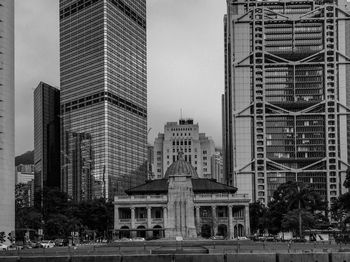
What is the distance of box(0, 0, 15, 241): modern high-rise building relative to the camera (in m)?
150

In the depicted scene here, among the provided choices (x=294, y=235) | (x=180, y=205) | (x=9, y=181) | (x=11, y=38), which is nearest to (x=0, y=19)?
(x=11, y=38)

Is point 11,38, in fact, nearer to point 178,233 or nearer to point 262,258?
point 178,233

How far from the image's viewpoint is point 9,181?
152250mm

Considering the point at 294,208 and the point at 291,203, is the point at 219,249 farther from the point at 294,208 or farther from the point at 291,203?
the point at 294,208

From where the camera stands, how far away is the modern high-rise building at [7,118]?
14962cm

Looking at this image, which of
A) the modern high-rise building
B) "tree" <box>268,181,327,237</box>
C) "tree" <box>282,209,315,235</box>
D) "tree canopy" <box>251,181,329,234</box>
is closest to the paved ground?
the modern high-rise building

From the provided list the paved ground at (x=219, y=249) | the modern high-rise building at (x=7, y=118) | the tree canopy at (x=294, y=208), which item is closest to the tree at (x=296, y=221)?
the tree canopy at (x=294, y=208)

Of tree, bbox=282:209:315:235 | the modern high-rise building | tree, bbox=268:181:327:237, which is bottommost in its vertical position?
tree, bbox=282:209:315:235

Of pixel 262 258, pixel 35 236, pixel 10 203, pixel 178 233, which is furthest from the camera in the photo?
pixel 35 236

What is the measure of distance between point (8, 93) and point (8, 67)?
6.01 metres

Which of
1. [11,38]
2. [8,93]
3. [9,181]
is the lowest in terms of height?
[9,181]

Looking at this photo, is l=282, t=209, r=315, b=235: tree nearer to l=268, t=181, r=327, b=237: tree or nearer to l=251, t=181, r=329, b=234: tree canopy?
l=251, t=181, r=329, b=234: tree canopy

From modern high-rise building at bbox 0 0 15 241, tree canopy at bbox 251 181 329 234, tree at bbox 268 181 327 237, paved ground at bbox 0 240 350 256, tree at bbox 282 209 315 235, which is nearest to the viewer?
paved ground at bbox 0 240 350 256

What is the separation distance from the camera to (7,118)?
504ft
